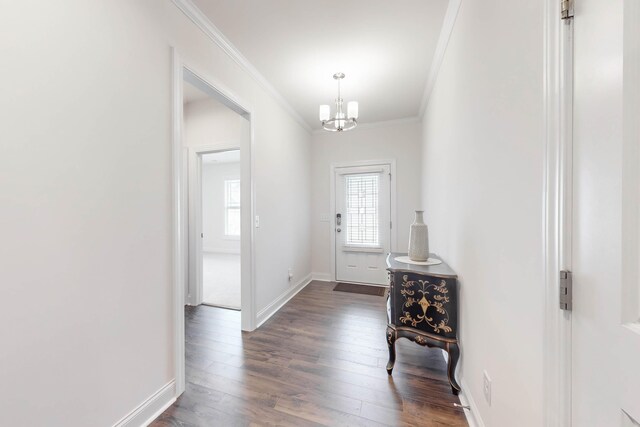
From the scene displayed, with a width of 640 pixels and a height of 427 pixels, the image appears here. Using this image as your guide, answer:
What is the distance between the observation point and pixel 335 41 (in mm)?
2193

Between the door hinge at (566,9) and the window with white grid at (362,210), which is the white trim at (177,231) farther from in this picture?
the window with white grid at (362,210)

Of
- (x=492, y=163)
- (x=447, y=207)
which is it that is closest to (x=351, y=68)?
(x=447, y=207)

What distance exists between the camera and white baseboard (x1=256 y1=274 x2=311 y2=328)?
2785 millimetres

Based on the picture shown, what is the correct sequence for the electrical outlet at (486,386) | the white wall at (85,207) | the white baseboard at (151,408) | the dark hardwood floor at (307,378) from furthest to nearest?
the dark hardwood floor at (307,378) → the white baseboard at (151,408) → the electrical outlet at (486,386) → the white wall at (85,207)

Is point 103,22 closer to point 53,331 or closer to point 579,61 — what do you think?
point 53,331

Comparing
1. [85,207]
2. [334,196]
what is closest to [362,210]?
[334,196]

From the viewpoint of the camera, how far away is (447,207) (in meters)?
2.15

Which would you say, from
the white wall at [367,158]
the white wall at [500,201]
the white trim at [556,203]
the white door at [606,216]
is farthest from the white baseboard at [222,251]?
the white door at [606,216]

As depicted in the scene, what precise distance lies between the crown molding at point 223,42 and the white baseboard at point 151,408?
99.0 inches

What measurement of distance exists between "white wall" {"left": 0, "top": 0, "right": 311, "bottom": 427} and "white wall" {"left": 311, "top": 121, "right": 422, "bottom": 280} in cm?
286

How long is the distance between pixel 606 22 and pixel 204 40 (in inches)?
89.7

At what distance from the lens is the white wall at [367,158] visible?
160 inches

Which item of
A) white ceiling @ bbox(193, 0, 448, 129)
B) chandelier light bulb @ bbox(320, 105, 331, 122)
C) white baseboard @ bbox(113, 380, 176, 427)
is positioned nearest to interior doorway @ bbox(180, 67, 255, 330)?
white ceiling @ bbox(193, 0, 448, 129)

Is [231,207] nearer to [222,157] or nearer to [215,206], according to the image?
[215,206]
